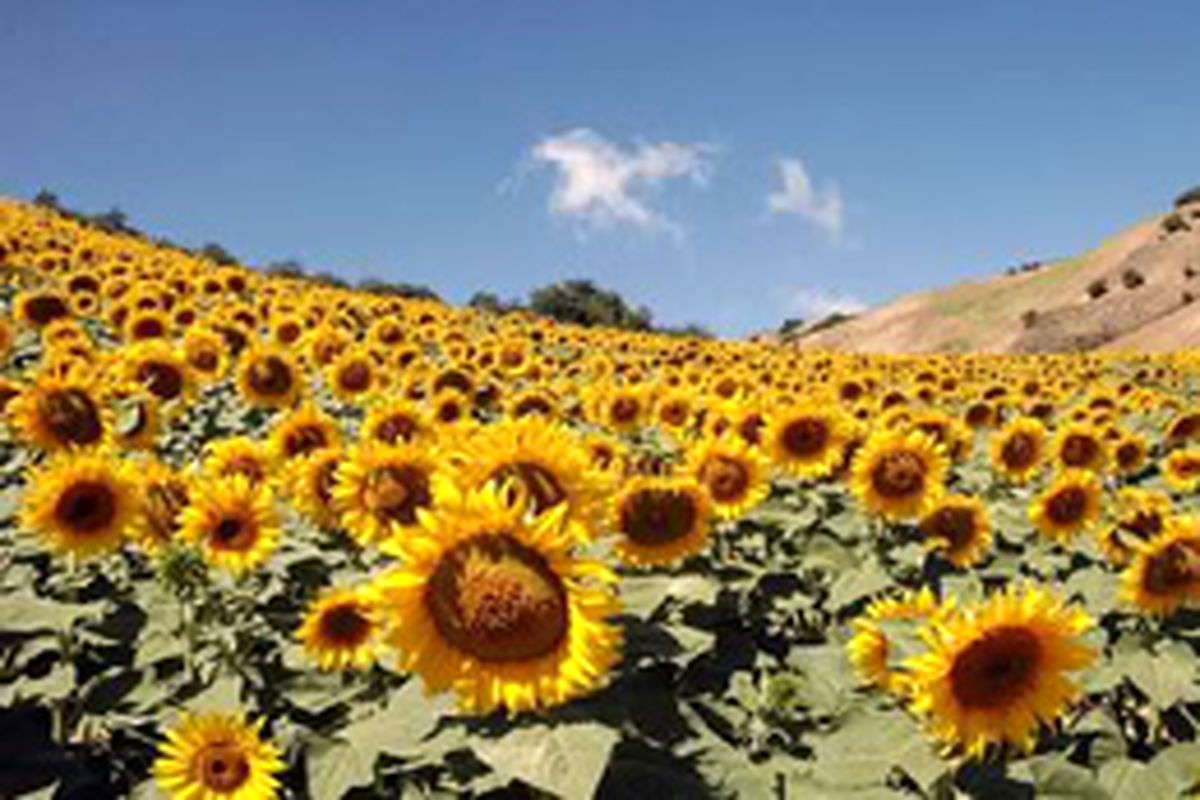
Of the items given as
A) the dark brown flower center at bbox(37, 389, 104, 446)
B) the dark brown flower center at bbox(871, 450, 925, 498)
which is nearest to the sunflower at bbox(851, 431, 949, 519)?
the dark brown flower center at bbox(871, 450, 925, 498)

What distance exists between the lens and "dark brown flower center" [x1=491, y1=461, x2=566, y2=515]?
3.78 metres

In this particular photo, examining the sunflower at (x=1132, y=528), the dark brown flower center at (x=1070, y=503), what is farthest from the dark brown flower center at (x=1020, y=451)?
the sunflower at (x=1132, y=528)

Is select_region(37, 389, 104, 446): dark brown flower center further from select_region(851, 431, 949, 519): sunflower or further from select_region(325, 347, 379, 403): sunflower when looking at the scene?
select_region(851, 431, 949, 519): sunflower

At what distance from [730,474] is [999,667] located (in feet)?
9.01

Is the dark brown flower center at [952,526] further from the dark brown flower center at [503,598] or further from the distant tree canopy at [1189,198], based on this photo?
the distant tree canopy at [1189,198]

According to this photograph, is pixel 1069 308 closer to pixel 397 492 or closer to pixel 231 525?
pixel 231 525

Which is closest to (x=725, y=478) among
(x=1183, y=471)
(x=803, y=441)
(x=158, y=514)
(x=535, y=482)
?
(x=803, y=441)

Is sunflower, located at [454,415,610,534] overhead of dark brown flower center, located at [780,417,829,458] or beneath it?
beneath

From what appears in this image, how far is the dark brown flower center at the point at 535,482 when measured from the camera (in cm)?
378

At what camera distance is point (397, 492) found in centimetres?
479

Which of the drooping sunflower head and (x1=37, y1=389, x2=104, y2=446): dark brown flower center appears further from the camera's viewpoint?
the drooping sunflower head

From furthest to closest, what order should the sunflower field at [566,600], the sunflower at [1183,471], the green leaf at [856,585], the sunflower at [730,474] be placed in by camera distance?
the sunflower at [1183,471], the sunflower at [730,474], the green leaf at [856,585], the sunflower field at [566,600]

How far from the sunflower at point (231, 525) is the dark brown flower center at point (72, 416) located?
153cm

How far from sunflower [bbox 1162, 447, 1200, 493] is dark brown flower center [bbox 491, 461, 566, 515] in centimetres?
704
